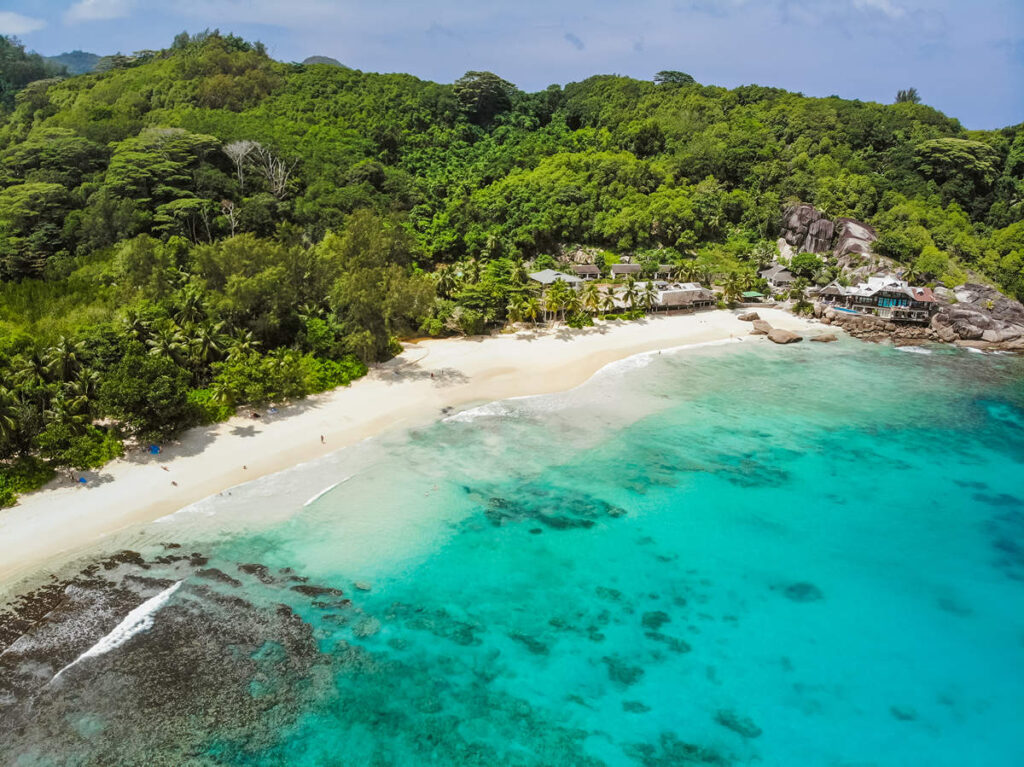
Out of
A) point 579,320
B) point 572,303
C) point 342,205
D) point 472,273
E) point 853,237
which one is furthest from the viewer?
point 853,237

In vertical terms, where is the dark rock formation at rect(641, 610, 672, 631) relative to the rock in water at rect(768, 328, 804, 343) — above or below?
below

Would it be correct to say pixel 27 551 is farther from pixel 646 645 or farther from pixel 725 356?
pixel 725 356

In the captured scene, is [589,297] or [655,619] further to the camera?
[589,297]

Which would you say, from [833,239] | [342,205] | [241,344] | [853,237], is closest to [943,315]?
[853,237]

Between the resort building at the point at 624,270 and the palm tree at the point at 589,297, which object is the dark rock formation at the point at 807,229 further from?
the palm tree at the point at 589,297

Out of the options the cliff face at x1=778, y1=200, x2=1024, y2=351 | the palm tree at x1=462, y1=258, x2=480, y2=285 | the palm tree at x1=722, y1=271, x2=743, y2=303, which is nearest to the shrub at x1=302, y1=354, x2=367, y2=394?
the palm tree at x1=462, y1=258, x2=480, y2=285

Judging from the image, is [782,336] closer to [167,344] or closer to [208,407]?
[208,407]

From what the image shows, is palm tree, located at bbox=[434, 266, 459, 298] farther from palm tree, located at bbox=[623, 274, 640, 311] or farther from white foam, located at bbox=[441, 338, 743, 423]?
palm tree, located at bbox=[623, 274, 640, 311]
